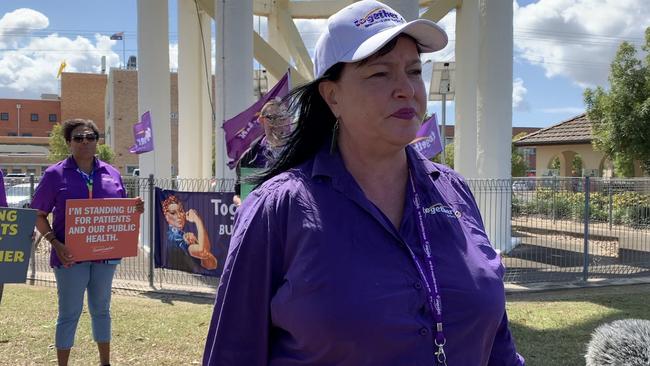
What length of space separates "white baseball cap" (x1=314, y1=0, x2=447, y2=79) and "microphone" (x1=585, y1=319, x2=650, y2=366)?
157 centimetres

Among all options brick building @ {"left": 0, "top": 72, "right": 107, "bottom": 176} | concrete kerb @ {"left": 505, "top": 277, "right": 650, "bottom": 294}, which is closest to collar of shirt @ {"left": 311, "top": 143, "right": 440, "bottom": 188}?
concrete kerb @ {"left": 505, "top": 277, "right": 650, "bottom": 294}

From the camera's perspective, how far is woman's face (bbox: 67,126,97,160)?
4.78 m

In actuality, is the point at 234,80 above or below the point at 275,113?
above

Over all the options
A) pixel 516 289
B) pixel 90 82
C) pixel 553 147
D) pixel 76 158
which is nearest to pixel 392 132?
pixel 76 158

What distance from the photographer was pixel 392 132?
1693 millimetres

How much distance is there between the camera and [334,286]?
1.46 metres

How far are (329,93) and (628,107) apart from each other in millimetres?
20188

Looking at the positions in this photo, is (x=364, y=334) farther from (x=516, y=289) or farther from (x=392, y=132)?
(x=516, y=289)

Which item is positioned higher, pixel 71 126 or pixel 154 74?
pixel 154 74

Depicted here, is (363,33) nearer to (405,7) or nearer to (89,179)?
(89,179)

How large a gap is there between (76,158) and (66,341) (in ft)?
5.04

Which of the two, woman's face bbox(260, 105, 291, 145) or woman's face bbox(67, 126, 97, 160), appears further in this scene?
woman's face bbox(67, 126, 97, 160)

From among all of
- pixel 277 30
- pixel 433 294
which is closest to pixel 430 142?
pixel 433 294

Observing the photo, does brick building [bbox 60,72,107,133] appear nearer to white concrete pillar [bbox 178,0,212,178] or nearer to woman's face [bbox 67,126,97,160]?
white concrete pillar [bbox 178,0,212,178]
